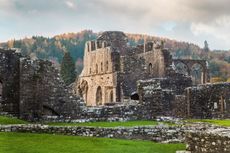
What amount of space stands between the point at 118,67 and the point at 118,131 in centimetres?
3672

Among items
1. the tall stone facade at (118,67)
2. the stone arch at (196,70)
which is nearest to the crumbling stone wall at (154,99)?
the tall stone facade at (118,67)

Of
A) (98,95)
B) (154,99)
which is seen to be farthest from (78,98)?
(98,95)

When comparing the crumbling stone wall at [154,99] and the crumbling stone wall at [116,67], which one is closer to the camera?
the crumbling stone wall at [154,99]

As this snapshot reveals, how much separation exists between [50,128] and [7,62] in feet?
37.8

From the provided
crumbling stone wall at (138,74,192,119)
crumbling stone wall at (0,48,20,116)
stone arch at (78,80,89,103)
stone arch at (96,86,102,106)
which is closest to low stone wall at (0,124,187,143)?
crumbling stone wall at (138,74,192,119)

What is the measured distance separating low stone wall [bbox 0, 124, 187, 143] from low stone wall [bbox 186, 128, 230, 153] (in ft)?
22.5

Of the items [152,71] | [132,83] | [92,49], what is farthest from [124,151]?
[92,49]

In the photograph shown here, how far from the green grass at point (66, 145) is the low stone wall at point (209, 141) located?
207 centimetres

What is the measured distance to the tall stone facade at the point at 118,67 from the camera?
5959cm

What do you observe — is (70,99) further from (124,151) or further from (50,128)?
(124,151)

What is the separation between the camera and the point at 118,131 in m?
26.6

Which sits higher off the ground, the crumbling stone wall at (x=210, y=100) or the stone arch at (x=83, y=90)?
the stone arch at (x=83, y=90)

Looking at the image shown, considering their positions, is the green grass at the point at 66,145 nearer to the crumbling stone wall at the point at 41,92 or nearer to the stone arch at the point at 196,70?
the crumbling stone wall at the point at 41,92

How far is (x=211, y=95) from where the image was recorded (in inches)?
1642
